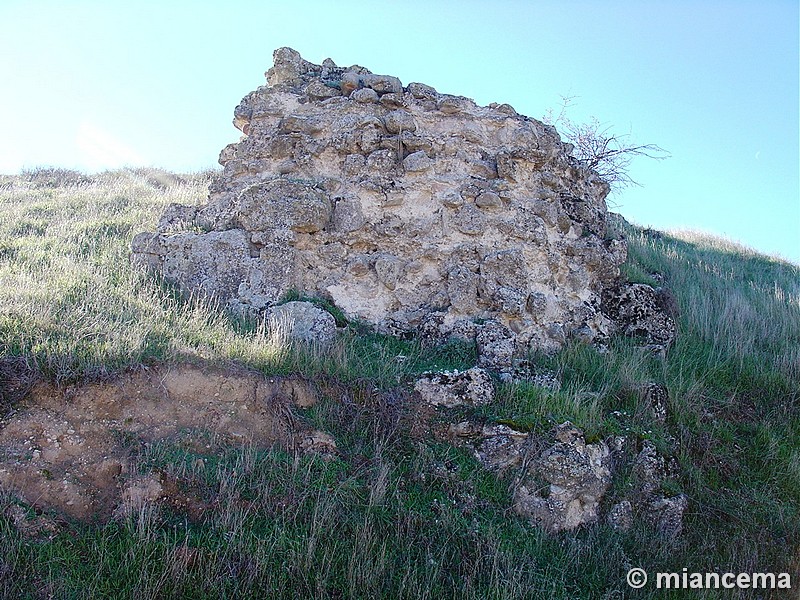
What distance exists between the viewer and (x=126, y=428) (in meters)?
4.68

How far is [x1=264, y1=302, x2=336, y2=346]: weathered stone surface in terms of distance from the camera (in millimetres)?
6246

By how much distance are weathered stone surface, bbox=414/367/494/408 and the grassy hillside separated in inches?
4.7

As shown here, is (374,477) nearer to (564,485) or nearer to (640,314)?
(564,485)

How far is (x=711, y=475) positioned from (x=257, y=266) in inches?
193

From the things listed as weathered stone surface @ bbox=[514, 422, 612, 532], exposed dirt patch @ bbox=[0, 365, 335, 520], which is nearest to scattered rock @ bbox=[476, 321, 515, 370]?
weathered stone surface @ bbox=[514, 422, 612, 532]

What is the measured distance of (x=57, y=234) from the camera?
967 cm

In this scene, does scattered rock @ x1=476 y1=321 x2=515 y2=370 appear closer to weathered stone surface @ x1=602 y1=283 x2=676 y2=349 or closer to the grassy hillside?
the grassy hillside

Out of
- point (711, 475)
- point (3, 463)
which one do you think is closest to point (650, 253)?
point (711, 475)

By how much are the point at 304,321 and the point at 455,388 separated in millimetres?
1825

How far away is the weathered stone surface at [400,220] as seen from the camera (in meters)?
6.97

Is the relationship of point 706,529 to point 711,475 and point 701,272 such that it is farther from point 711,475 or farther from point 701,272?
point 701,272

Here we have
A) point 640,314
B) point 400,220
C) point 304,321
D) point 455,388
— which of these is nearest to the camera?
point 455,388

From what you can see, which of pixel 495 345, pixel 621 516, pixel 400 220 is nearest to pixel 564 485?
pixel 621 516

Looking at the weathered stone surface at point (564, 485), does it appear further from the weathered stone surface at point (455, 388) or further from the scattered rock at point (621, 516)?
the weathered stone surface at point (455, 388)
